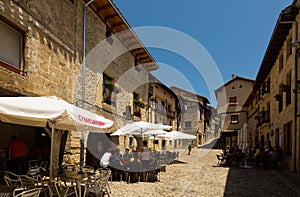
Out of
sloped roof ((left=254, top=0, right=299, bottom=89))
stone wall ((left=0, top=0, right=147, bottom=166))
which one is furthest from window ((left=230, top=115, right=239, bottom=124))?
stone wall ((left=0, top=0, right=147, bottom=166))

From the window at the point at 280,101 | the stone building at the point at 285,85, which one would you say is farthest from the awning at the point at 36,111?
the window at the point at 280,101

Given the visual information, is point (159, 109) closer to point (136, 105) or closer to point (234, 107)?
point (136, 105)

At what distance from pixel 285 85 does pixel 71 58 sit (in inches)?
386

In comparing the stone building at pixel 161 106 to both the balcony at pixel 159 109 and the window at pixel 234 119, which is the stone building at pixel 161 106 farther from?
the window at pixel 234 119

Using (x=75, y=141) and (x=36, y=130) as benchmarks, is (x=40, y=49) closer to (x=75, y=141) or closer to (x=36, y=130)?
(x=75, y=141)

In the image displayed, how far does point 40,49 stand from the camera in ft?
25.1

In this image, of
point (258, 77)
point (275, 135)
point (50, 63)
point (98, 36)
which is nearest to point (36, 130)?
point (50, 63)

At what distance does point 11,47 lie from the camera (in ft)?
22.5

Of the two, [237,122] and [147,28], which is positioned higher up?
[147,28]

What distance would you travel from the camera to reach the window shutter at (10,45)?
6559 millimetres

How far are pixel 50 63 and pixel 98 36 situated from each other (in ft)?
13.0

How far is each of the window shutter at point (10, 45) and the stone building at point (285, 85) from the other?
9.03 meters

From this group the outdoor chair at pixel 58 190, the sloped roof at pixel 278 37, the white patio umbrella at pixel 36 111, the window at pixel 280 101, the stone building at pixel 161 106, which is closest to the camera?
the white patio umbrella at pixel 36 111

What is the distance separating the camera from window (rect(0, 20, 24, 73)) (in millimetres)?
6539
